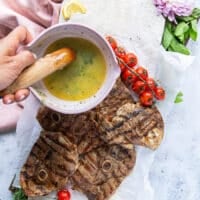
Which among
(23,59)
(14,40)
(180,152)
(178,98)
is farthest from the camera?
(180,152)

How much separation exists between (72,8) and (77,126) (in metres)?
0.24

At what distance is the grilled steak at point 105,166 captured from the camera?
1.12 meters

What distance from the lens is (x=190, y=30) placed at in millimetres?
1158

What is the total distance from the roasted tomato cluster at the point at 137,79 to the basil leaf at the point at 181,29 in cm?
11

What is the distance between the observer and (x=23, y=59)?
962 millimetres

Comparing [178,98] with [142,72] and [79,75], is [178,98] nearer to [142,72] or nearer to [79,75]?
[142,72]

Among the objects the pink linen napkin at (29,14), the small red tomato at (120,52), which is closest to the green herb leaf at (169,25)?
A: the small red tomato at (120,52)

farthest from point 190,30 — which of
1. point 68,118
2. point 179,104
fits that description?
point 68,118

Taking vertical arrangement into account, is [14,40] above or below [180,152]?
above

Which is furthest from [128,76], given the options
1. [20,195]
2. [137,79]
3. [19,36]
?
[20,195]

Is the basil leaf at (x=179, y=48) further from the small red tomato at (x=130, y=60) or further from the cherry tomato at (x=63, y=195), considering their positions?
the cherry tomato at (x=63, y=195)

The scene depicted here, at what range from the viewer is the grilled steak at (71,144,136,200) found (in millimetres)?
1119

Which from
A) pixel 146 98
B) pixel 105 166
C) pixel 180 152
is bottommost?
pixel 180 152

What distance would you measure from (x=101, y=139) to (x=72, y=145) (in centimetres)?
6
